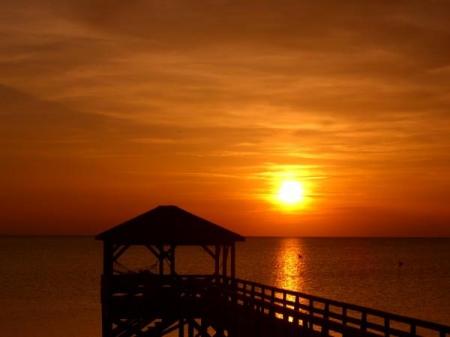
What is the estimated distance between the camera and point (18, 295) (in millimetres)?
84750

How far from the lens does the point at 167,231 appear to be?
105ft

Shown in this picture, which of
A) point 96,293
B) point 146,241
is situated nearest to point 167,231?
point 146,241

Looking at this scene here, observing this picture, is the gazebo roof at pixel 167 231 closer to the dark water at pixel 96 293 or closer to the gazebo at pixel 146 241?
the gazebo at pixel 146 241

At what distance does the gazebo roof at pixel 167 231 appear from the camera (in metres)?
31.9

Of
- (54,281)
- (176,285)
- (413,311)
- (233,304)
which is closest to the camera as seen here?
(233,304)

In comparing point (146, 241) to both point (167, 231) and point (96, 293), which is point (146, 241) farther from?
point (96, 293)

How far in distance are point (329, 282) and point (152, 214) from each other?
262 feet

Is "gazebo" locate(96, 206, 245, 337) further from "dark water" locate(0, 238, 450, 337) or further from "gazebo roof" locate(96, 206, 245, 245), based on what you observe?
"dark water" locate(0, 238, 450, 337)

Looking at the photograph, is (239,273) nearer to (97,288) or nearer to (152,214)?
(97,288)

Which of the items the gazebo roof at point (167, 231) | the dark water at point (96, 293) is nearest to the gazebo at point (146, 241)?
the gazebo roof at point (167, 231)

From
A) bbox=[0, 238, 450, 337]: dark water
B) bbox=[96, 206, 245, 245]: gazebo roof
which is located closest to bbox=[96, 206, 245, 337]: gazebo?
bbox=[96, 206, 245, 245]: gazebo roof

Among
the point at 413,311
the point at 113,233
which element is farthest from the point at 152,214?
the point at 413,311

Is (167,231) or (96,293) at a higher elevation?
(167,231)

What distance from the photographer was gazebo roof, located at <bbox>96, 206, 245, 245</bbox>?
31.9 m
